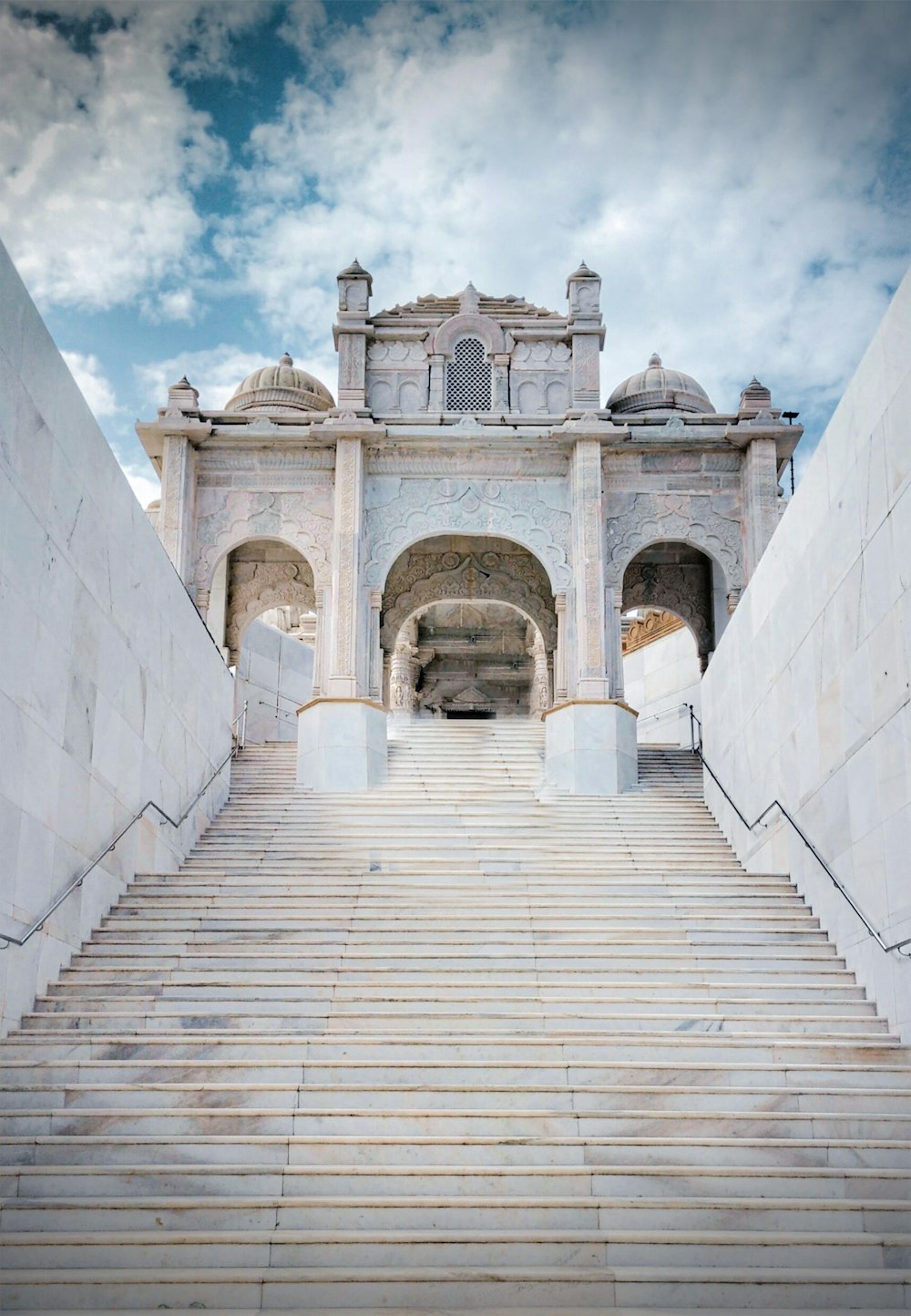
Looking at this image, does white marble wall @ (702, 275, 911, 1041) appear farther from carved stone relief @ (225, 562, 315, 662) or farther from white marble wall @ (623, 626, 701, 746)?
carved stone relief @ (225, 562, 315, 662)

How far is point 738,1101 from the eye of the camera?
319 inches

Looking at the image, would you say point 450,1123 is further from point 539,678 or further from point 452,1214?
point 539,678

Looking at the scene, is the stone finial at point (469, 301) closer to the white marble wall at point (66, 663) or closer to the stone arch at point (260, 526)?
the stone arch at point (260, 526)

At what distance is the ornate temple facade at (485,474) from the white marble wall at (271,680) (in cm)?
119

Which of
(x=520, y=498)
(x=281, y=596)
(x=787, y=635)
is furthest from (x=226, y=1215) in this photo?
(x=281, y=596)

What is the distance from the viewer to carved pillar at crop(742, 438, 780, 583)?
22219 mm

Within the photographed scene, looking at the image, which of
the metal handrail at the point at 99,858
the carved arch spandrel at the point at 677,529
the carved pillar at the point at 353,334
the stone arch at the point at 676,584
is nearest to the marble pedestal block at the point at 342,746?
the metal handrail at the point at 99,858

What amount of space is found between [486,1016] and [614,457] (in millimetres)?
15147

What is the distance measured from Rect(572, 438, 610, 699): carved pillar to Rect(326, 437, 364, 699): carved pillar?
3570 millimetres

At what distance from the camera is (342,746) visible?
19.1 metres

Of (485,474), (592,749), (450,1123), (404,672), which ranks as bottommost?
(450,1123)

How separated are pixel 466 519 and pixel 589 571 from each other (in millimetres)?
2344

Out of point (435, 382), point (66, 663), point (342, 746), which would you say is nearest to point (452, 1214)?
point (66, 663)

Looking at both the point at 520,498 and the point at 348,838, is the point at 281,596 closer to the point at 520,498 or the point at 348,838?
the point at 520,498
